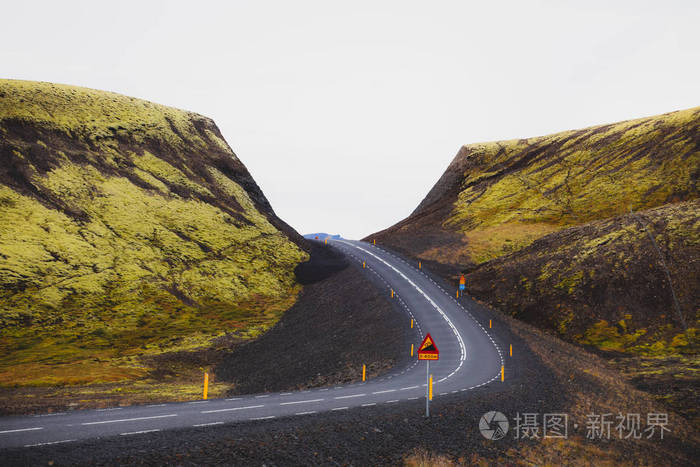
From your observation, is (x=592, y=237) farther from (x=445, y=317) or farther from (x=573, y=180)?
(x=573, y=180)

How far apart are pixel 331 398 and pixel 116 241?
42.6 metres

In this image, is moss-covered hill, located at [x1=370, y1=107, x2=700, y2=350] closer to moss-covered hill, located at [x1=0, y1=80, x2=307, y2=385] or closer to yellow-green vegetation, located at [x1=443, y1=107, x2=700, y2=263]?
yellow-green vegetation, located at [x1=443, y1=107, x2=700, y2=263]

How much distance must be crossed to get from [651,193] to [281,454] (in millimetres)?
64563

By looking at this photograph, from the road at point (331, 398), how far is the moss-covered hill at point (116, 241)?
1479cm

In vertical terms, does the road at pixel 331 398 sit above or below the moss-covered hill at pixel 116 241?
below

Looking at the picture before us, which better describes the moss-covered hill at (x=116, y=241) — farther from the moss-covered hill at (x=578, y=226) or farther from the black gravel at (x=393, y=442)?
the moss-covered hill at (x=578, y=226)

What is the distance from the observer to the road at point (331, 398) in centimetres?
1159

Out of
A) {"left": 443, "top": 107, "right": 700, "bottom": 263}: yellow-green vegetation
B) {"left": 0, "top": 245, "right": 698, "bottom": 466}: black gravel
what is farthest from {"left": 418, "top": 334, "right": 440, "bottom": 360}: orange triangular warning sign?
{"left": 443, "top": 107, "right": 700, "bottom": 263}: yellow-green vegetation

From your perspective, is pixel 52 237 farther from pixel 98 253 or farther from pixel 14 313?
pixel 14 313

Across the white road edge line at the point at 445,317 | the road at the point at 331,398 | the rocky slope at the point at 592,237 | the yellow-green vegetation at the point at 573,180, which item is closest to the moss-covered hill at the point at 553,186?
the yellow-green vegetation at the point at 573,180

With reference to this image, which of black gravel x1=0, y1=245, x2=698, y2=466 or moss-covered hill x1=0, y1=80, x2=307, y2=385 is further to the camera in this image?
moss-covered hill x1=0, y1=80, x2=307, y2=385

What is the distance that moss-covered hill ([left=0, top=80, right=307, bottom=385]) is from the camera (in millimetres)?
36906

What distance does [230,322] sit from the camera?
43.4 meters

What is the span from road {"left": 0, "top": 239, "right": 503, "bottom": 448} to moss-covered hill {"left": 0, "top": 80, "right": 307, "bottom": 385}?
14.8 meters
